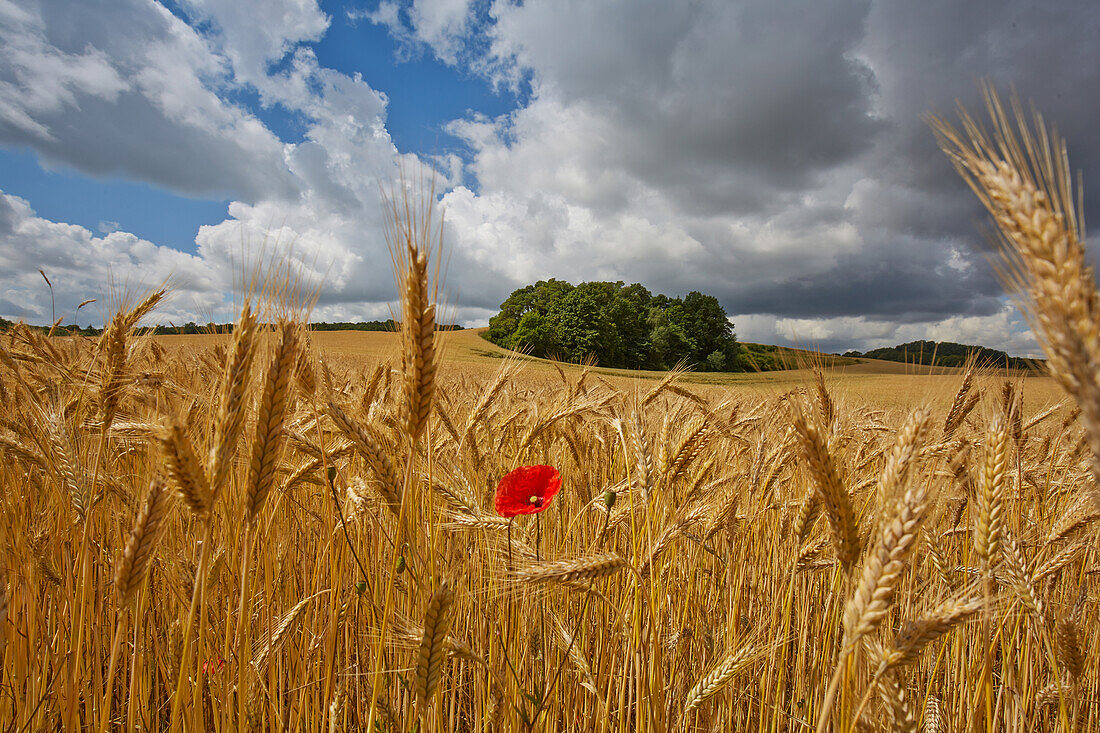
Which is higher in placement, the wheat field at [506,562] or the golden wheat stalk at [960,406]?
the golden wheat stalk at [960,406]

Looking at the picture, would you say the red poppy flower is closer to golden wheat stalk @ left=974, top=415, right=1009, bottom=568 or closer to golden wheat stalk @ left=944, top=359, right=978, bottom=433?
golden wheat stalk @ left=974, top=415, right=1009, bottom=568

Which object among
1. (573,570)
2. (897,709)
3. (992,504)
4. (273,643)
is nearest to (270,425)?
(573,570)

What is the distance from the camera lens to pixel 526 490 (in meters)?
1.58

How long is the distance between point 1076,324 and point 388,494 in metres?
1.25

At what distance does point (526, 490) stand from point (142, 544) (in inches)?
37.4

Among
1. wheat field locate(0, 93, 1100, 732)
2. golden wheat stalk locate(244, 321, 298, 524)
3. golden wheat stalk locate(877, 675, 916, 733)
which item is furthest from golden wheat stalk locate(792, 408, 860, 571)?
golden wheat stalk locate(244, 321, 298, 524)

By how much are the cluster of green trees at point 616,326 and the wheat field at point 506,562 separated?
1531 inches

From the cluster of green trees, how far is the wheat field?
38876 mm

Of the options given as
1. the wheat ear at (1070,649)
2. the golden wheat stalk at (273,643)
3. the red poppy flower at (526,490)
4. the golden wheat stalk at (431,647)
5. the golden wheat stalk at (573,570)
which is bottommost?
the golden wheat stalk at (273,643)

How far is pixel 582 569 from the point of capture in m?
1.09

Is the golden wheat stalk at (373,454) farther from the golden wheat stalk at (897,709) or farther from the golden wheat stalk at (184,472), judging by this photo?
the golden wheat stalk at (897,709)

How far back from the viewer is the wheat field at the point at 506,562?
95cm

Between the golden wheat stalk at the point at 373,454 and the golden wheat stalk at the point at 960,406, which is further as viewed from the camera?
the golden wheat stalk at the point at 960,406

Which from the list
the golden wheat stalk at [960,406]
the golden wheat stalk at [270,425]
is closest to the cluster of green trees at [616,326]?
the golden wheat stalk at [960,406]
